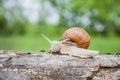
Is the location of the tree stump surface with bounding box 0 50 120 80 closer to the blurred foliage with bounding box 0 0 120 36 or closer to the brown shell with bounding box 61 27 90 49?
the brown shell with bounding box 61 27 90 49

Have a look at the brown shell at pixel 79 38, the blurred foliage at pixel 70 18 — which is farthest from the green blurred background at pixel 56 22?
the brown shell at pixel 79 38

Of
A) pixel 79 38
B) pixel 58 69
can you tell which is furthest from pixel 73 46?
pixel 58 69

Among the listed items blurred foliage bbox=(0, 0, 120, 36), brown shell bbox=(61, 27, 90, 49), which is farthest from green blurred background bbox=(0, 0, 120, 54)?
brown shell bbox=(61, 27, 90, 49)

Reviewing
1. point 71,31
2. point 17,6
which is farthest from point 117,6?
point 71,31

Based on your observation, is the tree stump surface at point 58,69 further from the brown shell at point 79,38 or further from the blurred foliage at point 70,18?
the blurred foliage at point 70,18

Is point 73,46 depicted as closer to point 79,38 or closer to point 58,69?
point 79,38
